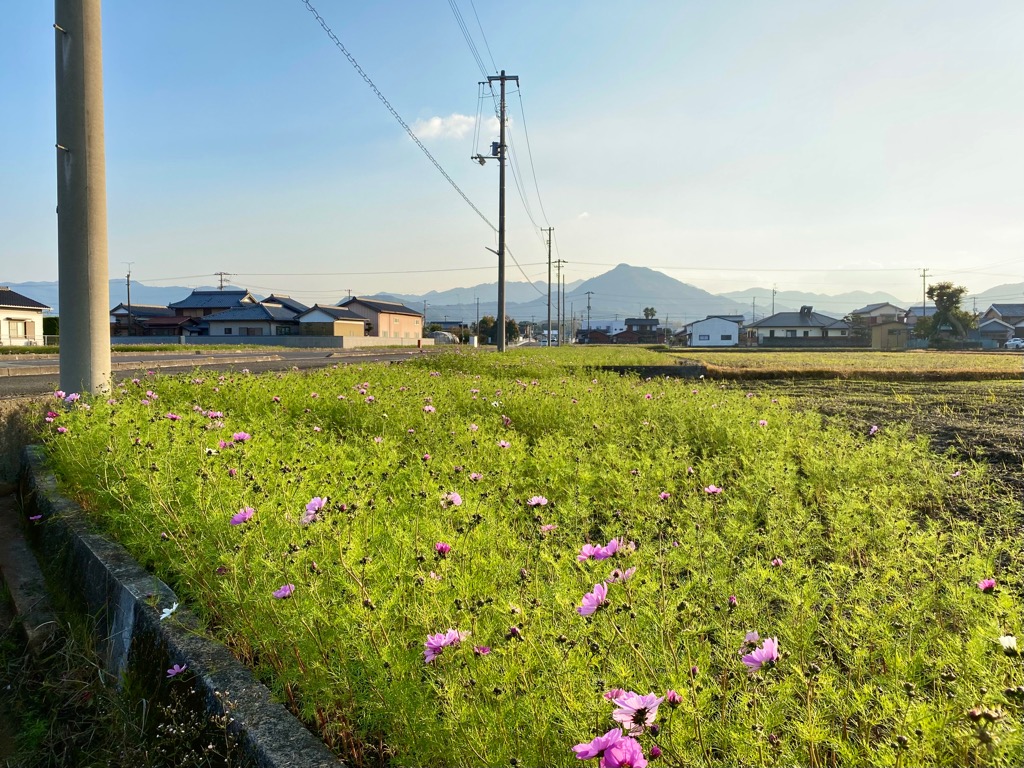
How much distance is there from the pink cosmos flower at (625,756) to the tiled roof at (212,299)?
66909 mm

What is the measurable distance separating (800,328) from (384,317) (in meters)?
47.2

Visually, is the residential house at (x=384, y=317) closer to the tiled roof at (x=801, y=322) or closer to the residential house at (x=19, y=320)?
the residential house at (x=19, y=320)

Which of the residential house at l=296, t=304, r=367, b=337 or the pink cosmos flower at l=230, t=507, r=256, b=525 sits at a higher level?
the residential house at l=296, t=304, r=367, b=337

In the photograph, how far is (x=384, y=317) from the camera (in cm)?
6588

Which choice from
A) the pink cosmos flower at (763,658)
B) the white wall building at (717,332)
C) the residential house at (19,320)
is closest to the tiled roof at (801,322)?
the white wall building at (717,332)

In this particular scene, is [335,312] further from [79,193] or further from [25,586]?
[25,586]

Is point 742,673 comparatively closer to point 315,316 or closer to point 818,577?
point 818,577

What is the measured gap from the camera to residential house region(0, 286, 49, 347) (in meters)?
34.2

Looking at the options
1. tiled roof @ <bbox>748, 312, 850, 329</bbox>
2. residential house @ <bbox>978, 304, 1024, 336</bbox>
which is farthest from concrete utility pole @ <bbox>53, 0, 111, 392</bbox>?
residential house @ <bbox>978, 304, 1024, 336</bbox>

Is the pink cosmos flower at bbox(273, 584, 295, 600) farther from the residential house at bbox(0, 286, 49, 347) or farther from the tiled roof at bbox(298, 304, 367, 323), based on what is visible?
the tiled roof at bbox(298, 304, 367, 323)

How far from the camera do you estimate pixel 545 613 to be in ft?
5.75

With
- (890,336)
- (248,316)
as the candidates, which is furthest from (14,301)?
(890,336)

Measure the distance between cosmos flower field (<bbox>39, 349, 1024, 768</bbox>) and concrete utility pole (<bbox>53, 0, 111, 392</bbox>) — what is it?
82cm

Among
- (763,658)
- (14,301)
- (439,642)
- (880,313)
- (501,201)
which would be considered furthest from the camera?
(880,313)
